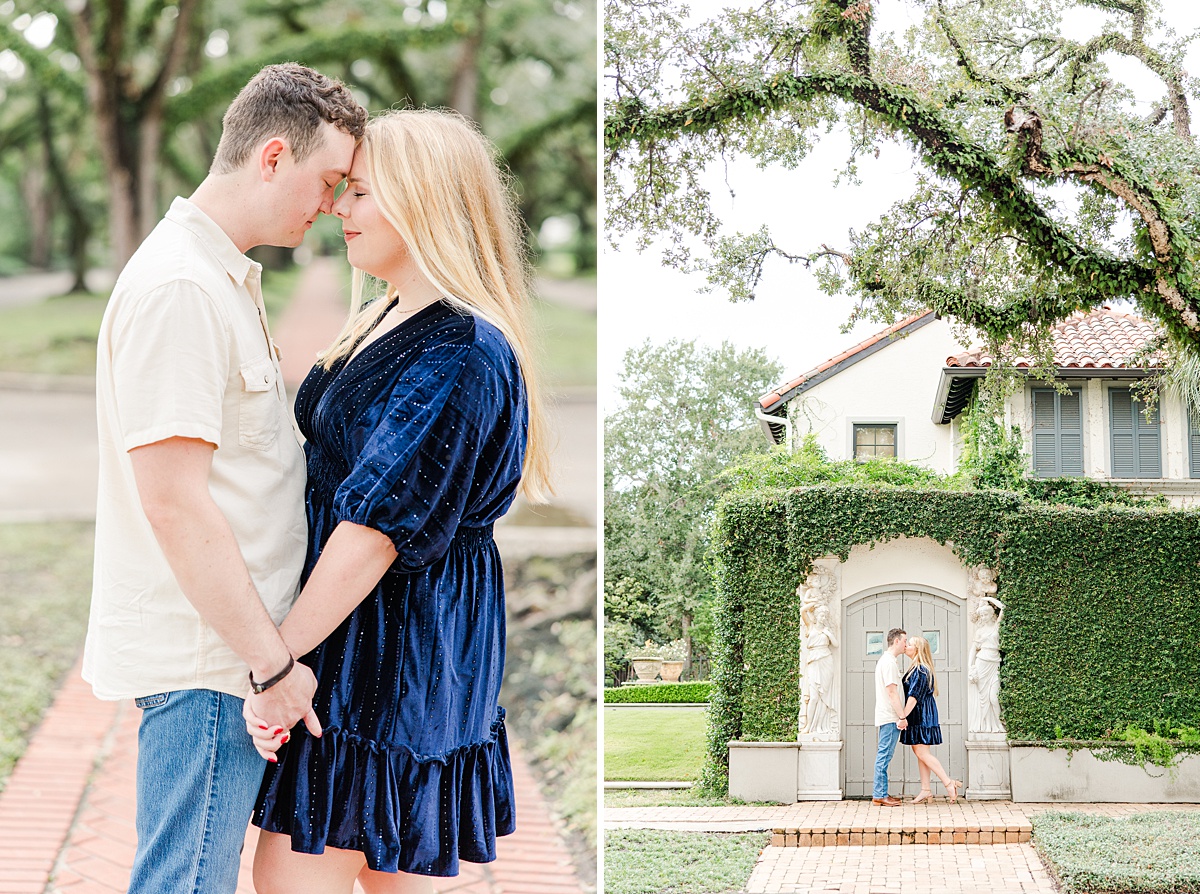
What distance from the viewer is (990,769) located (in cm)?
320

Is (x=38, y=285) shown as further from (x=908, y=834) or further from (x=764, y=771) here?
(x=908, y=834)

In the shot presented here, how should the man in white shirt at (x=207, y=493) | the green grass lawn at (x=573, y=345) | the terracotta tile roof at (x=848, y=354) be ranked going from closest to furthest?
the man in white shirt at (x=207, y=493) → the terracotta tile roof at (x=848, y=354) → the green grass lawn at (x=573, y=345)

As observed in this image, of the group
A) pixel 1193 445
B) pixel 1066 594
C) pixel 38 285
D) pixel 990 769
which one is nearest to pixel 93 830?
pixel 990 769

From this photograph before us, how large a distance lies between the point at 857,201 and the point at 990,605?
4.30 ft

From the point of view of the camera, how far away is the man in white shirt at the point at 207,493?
1262 mm

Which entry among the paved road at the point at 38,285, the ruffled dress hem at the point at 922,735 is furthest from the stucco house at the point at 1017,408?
the paved road at the point at 38,285

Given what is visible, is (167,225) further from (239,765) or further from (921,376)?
(921,376)

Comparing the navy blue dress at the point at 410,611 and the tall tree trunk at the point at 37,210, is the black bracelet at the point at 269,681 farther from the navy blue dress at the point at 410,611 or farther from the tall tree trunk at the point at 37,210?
the tall tree trunk at the point at 37,210

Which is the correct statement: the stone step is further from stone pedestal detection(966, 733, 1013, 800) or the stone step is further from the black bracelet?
the black bracelet

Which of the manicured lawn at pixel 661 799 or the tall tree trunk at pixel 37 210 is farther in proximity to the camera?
the tall tree trunk at pixel 37 210

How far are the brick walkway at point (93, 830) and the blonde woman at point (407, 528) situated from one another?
5.53 feet

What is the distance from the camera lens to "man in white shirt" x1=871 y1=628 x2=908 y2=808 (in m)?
3.22

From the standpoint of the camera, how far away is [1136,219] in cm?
330

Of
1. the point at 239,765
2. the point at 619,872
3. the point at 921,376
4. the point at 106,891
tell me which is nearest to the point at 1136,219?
the point at 921,376
